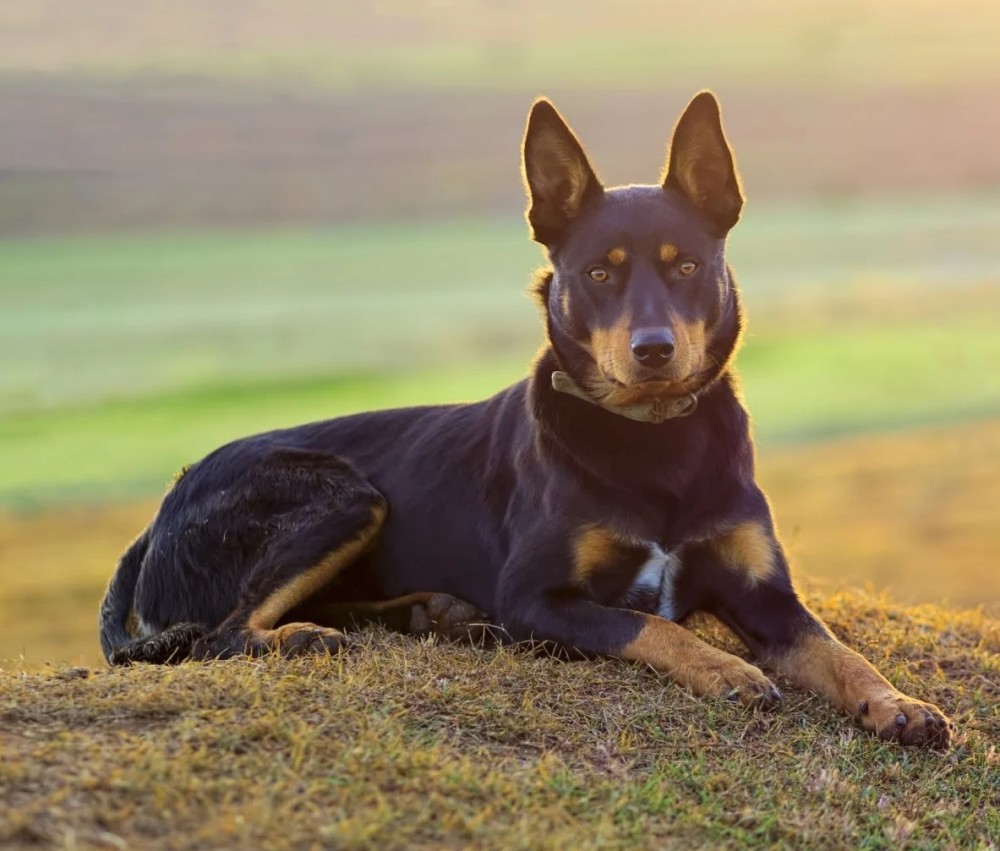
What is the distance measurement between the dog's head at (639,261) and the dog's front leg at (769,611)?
0.70 metres

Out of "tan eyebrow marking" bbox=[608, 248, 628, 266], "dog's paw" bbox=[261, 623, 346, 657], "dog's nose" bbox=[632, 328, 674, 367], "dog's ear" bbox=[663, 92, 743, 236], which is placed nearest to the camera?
"dog's nose" bbox=[632, 328, 674, 367]

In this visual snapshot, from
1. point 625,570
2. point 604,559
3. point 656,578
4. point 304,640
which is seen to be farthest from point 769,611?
point 304,640

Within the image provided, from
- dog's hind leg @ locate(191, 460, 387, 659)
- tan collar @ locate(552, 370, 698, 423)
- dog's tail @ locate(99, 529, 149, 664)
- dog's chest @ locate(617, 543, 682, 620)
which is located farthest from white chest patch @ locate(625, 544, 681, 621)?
dog's tail @ locate(99, 529, 149, 664)

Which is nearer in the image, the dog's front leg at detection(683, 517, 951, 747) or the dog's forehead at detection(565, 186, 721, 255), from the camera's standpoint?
the dog's front leg at detection(683, 517, 951, 747)

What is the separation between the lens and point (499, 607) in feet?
20.1

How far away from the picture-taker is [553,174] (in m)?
6.48

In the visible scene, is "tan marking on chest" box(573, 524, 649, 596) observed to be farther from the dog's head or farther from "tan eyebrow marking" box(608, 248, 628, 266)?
"tan eyebrow marking" box(608, 248, 628, 266)

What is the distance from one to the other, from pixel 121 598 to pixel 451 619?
198 cm

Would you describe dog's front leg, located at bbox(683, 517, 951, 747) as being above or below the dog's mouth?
below

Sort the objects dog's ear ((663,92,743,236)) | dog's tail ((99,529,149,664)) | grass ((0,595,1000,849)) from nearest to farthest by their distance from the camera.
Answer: grass ((0,595,1000,849)) → dog's ear ((663,92,743,236)) → dog's tail ((99,529,149,664))

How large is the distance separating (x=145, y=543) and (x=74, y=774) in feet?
10.6

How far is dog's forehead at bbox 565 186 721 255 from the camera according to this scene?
6.12 m

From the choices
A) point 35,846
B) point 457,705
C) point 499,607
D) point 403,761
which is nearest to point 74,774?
point 35,846

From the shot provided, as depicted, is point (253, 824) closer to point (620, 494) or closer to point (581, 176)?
point (620, 494)
